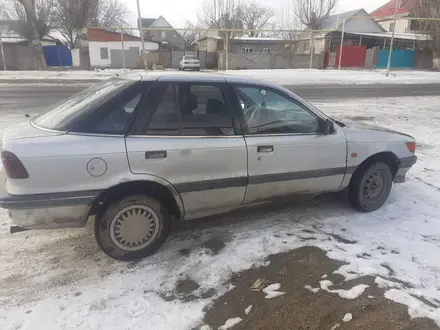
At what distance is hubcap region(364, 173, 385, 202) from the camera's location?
14.1 feet

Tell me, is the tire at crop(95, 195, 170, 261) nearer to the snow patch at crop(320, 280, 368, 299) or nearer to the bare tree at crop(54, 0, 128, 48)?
the snow patch at crop(320, 280, 368, 299)

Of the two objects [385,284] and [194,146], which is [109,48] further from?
[385,284]

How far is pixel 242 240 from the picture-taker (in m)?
3.70

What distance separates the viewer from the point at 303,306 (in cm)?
277

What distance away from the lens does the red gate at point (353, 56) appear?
131ft

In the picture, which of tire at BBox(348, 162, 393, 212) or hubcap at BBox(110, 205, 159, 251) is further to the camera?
tire at BBox(348, 162, 393, 212)

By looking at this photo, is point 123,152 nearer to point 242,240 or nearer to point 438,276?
point 242,240

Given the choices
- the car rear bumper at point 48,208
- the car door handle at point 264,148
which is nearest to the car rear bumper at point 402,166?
the car door handle at point 264,148

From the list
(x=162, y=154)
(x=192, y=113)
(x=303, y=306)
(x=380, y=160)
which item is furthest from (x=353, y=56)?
(x=303, y=306)

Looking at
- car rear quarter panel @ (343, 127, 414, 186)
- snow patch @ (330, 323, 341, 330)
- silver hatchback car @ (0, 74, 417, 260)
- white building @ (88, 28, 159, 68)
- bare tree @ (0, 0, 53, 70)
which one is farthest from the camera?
white building @ (88, 28, 159, 68)

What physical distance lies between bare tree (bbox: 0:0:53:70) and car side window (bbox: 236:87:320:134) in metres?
38.1

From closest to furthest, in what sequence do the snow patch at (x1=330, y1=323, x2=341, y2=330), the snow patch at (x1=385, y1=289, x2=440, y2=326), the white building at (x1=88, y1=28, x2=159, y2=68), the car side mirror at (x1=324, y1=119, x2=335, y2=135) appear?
the snow patch at (x1=330, y1=323, x2=341, y2=330) < the snow patch at (x1=385, y1=289, x2=440, y2=326) < the car side mirror at (x1=324, y1=119, x2=335, y2=135) < the white building at (x1=88, y1=28, x2=159, y2=68)

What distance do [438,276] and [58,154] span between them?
10.9 ft

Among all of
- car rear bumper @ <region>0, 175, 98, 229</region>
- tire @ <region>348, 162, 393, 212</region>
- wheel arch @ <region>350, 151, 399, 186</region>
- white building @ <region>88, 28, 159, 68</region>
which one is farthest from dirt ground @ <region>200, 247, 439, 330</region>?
white building @ <region>88, 28, 159, 68</region>
